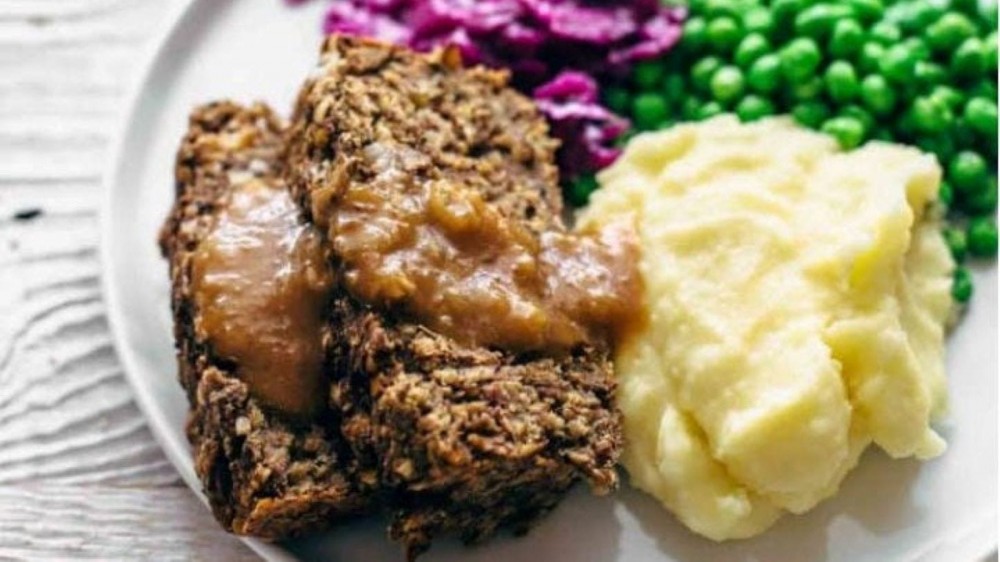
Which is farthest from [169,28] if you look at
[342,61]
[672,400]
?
[672,400]

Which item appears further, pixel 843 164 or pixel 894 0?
pixel 894 0

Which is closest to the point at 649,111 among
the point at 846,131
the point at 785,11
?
the point at 785,11

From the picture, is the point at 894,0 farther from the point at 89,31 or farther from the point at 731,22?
the point at 89,31

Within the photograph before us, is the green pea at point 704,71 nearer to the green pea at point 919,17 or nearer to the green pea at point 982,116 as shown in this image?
the green pea at point 919,17

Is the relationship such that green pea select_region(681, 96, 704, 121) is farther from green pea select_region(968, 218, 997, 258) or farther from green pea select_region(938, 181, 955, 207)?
green pea select_region(968, 218, 997, 258)

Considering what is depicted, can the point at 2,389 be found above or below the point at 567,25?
below

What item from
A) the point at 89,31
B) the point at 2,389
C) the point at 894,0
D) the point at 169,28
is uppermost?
the point at 894,0

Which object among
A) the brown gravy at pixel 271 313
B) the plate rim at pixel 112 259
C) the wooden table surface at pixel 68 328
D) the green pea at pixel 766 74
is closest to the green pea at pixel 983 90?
the green pea at pixel 766 74

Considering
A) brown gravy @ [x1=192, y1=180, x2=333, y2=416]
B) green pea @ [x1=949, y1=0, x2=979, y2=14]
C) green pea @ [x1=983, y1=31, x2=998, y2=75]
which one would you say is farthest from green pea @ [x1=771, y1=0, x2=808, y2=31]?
brown gravy @ [x1=192, y1=180, x2=333, y2=416]
